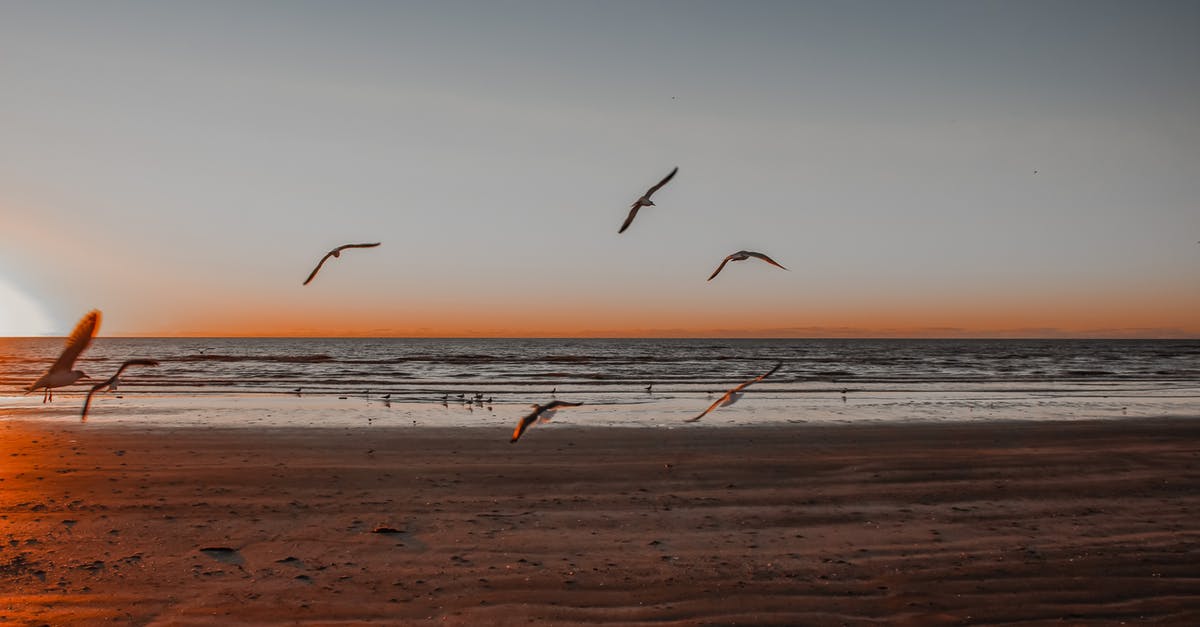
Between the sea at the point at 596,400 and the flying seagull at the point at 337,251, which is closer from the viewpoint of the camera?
the flying seagull at the point at 337,251

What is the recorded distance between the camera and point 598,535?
30.5 feet

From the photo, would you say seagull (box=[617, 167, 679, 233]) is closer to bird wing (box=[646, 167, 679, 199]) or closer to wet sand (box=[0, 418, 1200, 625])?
bird wing (box=[646, 167, 679, 199])

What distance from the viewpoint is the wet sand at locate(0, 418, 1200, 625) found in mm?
7172

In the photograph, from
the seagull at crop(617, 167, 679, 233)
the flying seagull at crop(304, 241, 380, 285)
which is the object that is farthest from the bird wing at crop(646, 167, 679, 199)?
the flying seagull at crop(304, 241, 380, 285)

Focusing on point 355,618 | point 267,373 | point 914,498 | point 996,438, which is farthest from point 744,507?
point 267,373

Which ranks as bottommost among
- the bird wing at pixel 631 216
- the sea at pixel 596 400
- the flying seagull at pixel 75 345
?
the sea at pixel 596 400

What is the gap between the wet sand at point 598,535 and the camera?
7.17m

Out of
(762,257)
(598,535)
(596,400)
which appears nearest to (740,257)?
(762,257)

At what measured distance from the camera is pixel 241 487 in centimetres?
1178

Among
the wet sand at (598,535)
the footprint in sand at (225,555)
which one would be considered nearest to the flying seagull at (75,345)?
the wet sand at (598,535)

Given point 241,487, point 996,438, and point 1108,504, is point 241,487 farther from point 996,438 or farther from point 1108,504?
point 996,438

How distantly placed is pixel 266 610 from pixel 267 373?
44514 mm

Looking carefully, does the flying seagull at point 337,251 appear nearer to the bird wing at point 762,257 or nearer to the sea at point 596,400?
the bird wing at point 762,257

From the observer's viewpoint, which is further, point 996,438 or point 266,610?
point 996,438
